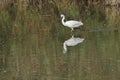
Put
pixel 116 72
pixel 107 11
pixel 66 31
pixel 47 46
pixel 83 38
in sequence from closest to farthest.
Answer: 1. pixel 116 72
2. pixel 47 46
3. pixel 83 38
4. pixel 66 31
5. pixel 107 11

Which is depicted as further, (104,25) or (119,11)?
(119,11)

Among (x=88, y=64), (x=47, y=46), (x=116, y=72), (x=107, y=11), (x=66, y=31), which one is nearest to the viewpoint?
(x=116, y=72)

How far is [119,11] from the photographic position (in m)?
19.6

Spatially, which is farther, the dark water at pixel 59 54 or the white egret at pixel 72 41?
the white egret at pixel 72 41

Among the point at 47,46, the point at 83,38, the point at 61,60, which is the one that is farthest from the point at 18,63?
the point at 83,38

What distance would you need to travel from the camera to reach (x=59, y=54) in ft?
37.6

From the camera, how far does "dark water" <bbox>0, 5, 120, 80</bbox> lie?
9.52 meters

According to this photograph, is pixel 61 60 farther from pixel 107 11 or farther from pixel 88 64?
pixel 107 11

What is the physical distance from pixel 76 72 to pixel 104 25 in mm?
6654

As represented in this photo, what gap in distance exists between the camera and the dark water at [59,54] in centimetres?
952

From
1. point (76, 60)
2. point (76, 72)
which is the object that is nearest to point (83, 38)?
point (76, 60)

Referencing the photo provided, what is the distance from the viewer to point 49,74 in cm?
952

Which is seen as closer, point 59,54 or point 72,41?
point 59,54

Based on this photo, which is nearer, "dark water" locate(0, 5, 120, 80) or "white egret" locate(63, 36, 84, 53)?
"dark water" locate(0, 5, 120, 80)
